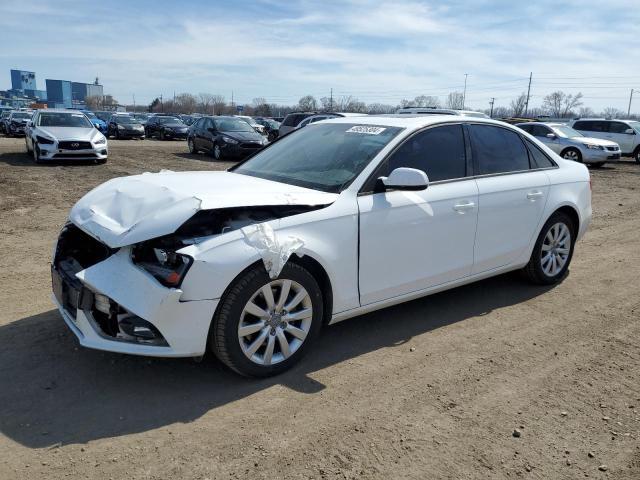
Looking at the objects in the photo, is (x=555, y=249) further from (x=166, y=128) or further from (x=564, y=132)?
(x=166, y=128)

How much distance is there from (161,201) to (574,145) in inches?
775

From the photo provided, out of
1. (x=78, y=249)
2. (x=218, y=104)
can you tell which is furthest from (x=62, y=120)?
(x=218, y=104)

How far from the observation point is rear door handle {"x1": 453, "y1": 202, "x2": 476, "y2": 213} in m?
4.37

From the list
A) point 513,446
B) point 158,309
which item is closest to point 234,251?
point 158,309

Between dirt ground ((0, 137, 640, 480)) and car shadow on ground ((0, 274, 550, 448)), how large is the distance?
0.01 meters

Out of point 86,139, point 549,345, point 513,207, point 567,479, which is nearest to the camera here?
point 567,479

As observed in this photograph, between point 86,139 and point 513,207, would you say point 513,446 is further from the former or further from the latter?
point 86,139

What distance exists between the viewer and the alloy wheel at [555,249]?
5379 millimetres

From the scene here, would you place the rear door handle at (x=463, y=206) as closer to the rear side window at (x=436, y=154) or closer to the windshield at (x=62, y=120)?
the rear side window at (x=436, y=154)

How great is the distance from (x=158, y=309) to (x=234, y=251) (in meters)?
0.55

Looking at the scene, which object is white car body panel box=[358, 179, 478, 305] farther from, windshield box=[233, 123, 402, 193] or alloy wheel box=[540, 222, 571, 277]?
alloy wheel box=[540, 222, 571, 277]

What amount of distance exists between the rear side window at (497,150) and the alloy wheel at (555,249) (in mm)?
769

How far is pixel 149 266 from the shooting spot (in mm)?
3307

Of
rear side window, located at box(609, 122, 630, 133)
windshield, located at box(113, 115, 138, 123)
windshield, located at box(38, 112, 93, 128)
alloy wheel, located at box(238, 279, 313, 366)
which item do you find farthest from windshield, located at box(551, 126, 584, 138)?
windshield, located at box(113, 115, 138, 123)
